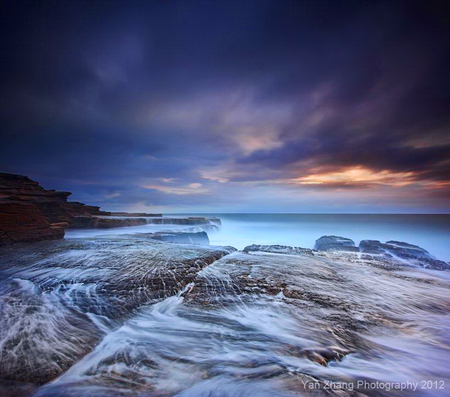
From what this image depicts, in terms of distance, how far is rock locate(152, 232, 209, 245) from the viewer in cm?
1098

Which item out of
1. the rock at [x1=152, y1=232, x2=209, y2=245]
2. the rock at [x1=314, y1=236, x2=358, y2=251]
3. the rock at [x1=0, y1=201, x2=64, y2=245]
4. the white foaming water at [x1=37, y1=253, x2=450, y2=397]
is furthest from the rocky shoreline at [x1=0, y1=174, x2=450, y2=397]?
the rock at [x1=314, y1=236, x2=358, y2=251]

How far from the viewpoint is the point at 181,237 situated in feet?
40.9

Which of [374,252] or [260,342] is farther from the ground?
[260,342]

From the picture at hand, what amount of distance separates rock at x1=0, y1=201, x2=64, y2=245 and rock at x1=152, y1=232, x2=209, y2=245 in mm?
4353

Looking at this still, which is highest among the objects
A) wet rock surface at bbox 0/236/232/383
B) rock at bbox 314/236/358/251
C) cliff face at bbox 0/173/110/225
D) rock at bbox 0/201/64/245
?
cliff face at bbox 0/173/110/225

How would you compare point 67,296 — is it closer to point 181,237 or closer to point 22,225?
point 22,225

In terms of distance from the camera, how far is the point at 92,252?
18.6ft

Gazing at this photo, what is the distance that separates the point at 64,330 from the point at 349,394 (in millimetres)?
3091

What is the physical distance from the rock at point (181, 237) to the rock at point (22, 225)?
4353 millimetres

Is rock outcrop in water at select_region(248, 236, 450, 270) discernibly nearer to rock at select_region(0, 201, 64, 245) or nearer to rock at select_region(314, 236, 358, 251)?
rock at select_region(314, 236, 358, 251)

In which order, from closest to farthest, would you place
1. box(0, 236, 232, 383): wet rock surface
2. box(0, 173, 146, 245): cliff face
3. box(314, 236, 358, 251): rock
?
box(0, 236, 232, 383): wet rock surface → box(0, 173, 146, 245): cliff face → box(314, 236, 358, 251): rock

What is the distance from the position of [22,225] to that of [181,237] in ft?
23.8

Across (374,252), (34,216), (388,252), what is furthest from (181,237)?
(388,252)

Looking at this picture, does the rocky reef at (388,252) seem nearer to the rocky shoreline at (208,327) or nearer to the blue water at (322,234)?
the rocky shoreline at (208,327)
